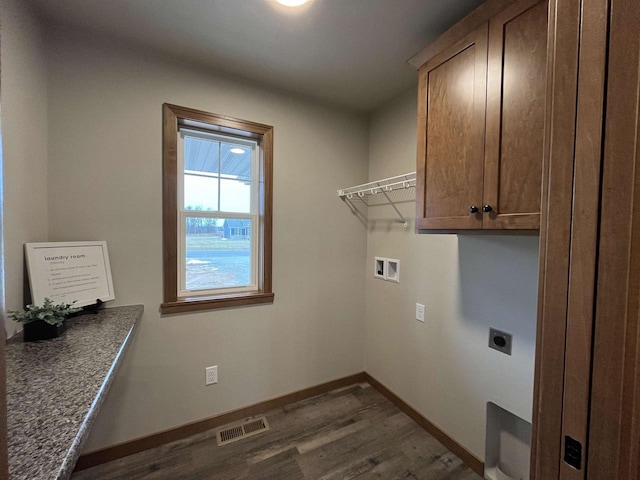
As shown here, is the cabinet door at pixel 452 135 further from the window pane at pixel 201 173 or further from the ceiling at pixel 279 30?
the window pane at pixel 201 173

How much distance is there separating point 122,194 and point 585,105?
6.92 ft

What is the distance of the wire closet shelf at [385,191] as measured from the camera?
6.69 ft

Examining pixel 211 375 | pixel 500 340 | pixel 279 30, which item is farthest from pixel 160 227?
pixel 500 340

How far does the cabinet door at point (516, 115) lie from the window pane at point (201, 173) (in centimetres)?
174

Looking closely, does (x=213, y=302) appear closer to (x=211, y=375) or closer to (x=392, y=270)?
(x=211, y=375)

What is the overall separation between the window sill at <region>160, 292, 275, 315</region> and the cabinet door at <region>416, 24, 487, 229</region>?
4.22 feet

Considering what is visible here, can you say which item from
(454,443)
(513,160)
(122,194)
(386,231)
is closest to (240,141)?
(122,194)

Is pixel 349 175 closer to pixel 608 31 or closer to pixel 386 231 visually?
pixel 386 231

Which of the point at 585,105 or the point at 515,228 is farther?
the point at 515,228

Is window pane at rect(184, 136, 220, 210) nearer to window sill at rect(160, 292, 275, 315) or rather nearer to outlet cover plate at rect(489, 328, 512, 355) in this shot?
window sill at rect(160, 292, 275, 315)

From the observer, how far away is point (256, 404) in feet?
7.04

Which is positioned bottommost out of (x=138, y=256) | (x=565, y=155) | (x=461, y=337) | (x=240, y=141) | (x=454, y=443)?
(x=454, y=443)

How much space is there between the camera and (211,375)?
6.54 ft

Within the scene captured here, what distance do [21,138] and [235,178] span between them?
1.13 meters
